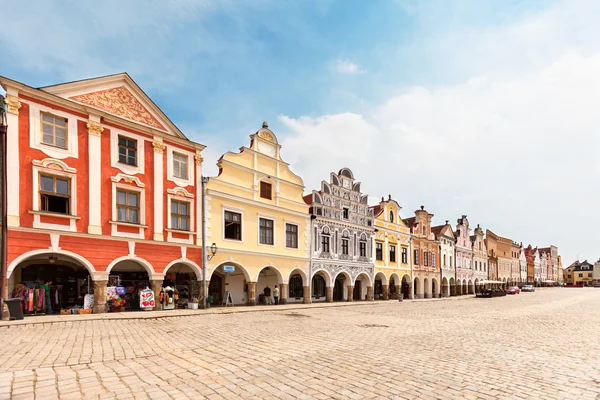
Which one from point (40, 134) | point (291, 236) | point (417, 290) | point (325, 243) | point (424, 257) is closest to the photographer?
point (40, 134)

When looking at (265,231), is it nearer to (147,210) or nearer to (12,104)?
(147,210)

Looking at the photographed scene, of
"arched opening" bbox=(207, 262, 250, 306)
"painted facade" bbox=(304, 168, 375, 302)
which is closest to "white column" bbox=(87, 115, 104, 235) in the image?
"arched opening" bbox=(207, 262, 250, 306)

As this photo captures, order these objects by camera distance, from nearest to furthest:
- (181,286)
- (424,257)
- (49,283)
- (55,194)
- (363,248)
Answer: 1. (55,194)
2. (49,283)
3. (181,286)
4. (363,248)
5. (424,257)

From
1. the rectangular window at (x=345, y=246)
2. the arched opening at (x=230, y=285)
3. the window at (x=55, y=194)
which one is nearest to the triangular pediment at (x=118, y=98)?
the window at (x=55, y=194)

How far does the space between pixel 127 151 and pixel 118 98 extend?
2.78 m

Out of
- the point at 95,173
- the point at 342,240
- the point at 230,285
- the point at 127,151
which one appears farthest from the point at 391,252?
the point at 95,173

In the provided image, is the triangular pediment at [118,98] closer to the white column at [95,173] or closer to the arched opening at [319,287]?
the white column at [95,173]

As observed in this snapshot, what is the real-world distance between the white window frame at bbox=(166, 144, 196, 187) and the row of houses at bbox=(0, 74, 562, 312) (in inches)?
2.4

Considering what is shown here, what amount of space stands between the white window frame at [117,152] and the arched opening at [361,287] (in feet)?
71.7

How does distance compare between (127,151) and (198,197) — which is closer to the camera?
(127,151)

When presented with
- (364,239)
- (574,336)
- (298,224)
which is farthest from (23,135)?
(364,239)

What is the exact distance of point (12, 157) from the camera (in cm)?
1583

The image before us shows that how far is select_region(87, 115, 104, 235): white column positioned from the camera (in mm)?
17984

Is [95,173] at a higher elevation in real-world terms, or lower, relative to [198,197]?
higher
